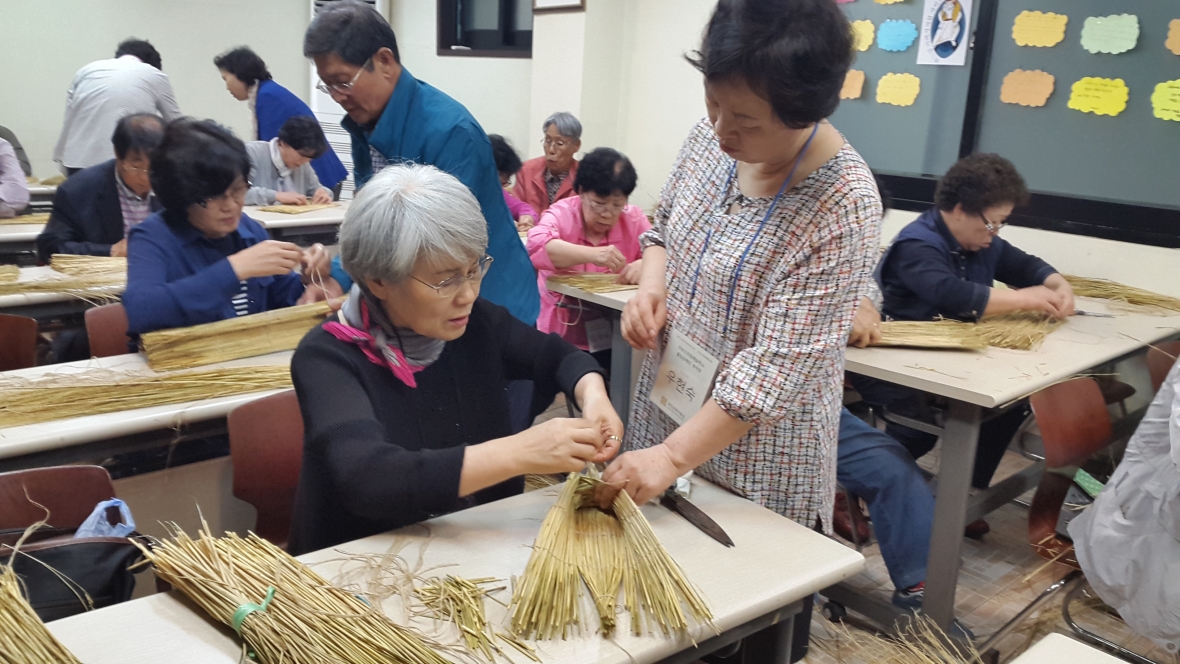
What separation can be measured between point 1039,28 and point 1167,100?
26.7 inches

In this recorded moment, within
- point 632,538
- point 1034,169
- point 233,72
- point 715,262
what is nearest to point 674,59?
point 1034,169

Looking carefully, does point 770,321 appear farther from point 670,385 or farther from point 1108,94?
point 1108,94

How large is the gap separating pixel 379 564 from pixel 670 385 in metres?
0.68

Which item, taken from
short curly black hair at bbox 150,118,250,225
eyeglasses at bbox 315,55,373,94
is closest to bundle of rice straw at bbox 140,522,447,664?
eyeglasses at bbox 315,55,373,94

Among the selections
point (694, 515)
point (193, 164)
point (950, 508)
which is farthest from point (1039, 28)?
point (193, 164)

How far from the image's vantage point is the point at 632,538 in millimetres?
1374

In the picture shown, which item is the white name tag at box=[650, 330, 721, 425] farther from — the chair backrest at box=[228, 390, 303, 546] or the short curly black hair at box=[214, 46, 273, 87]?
the short curly black hair at box=[214, 46, 273, 87]

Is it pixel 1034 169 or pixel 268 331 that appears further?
pixel 1034 169

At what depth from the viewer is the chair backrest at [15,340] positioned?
8.95ft

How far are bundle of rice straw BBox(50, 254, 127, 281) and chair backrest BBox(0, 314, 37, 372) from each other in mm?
627

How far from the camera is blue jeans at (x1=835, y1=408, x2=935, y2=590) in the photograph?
2.62m

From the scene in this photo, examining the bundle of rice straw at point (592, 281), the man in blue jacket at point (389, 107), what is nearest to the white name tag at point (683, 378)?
the man in blue jacket at point (389, 107)

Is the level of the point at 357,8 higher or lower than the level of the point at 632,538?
higher

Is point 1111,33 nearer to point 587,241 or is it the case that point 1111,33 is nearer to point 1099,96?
point 1099,96
